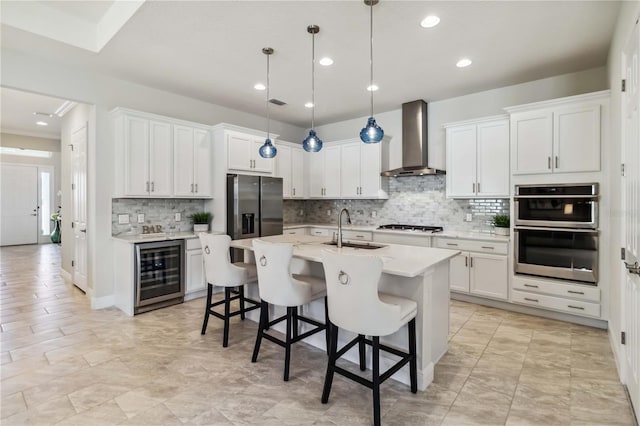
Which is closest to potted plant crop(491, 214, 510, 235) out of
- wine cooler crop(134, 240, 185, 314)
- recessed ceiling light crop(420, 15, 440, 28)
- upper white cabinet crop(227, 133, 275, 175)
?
recessed ceiling light crop(420, 15, 440, 28)

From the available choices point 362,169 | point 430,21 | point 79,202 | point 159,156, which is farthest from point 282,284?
point 79,202

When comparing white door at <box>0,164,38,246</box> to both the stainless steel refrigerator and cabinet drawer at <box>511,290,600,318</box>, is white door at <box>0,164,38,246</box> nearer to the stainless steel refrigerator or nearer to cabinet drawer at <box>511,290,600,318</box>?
the stainless steel refrigerator

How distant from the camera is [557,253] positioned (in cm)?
356

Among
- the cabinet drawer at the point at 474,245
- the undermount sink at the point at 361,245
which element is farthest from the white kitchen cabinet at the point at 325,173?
the undermount sink at the point at 361,245

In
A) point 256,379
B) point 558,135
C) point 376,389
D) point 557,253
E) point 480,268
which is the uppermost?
point 558,135

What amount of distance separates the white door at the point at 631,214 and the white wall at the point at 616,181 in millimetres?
203

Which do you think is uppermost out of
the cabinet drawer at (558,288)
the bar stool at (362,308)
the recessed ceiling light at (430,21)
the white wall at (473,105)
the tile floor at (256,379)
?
the recessed ceiling light at (430,21)

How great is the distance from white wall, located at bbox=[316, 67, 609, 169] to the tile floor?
2797 mm

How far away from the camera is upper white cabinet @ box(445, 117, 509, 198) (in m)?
4.12

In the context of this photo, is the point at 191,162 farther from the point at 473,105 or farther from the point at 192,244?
the point at 473,105

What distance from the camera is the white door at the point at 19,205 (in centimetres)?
855

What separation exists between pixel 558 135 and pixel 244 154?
417 cm

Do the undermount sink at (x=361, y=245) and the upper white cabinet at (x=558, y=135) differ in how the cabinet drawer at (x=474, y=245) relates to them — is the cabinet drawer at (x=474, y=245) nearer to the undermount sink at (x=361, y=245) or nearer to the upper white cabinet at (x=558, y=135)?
the upper white cabinet at (x=558, y=135)

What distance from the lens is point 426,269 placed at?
7.29ft
